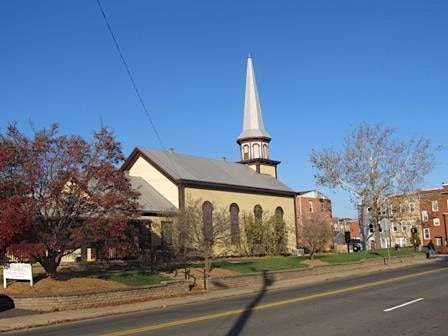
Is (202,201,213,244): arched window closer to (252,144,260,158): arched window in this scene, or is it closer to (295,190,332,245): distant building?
(252,144,260,158): arched window

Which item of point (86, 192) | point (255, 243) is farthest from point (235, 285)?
point (255, 243)

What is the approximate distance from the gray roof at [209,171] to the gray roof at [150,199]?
6.84ft

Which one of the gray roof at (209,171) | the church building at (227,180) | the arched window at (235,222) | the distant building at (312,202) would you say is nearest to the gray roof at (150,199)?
the church building at (227,180)

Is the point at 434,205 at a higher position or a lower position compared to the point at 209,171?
lower

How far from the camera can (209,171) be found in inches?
2263

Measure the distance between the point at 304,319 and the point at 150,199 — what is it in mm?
35809

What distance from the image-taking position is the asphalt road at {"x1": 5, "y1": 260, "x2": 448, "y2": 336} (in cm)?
1220

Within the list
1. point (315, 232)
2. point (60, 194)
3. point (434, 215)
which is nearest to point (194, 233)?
point (60, 194)

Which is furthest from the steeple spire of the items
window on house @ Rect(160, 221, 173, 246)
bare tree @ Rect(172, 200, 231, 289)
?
bare tree @ Rect(172, 200, 231, 289)

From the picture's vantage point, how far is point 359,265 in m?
41.8

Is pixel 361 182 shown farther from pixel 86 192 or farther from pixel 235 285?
pixel 86 192

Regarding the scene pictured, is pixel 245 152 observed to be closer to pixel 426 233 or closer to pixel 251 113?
pixel 251 113

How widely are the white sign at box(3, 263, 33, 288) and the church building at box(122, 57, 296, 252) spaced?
57.2 ft

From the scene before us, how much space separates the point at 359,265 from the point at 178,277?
57.9 ft
